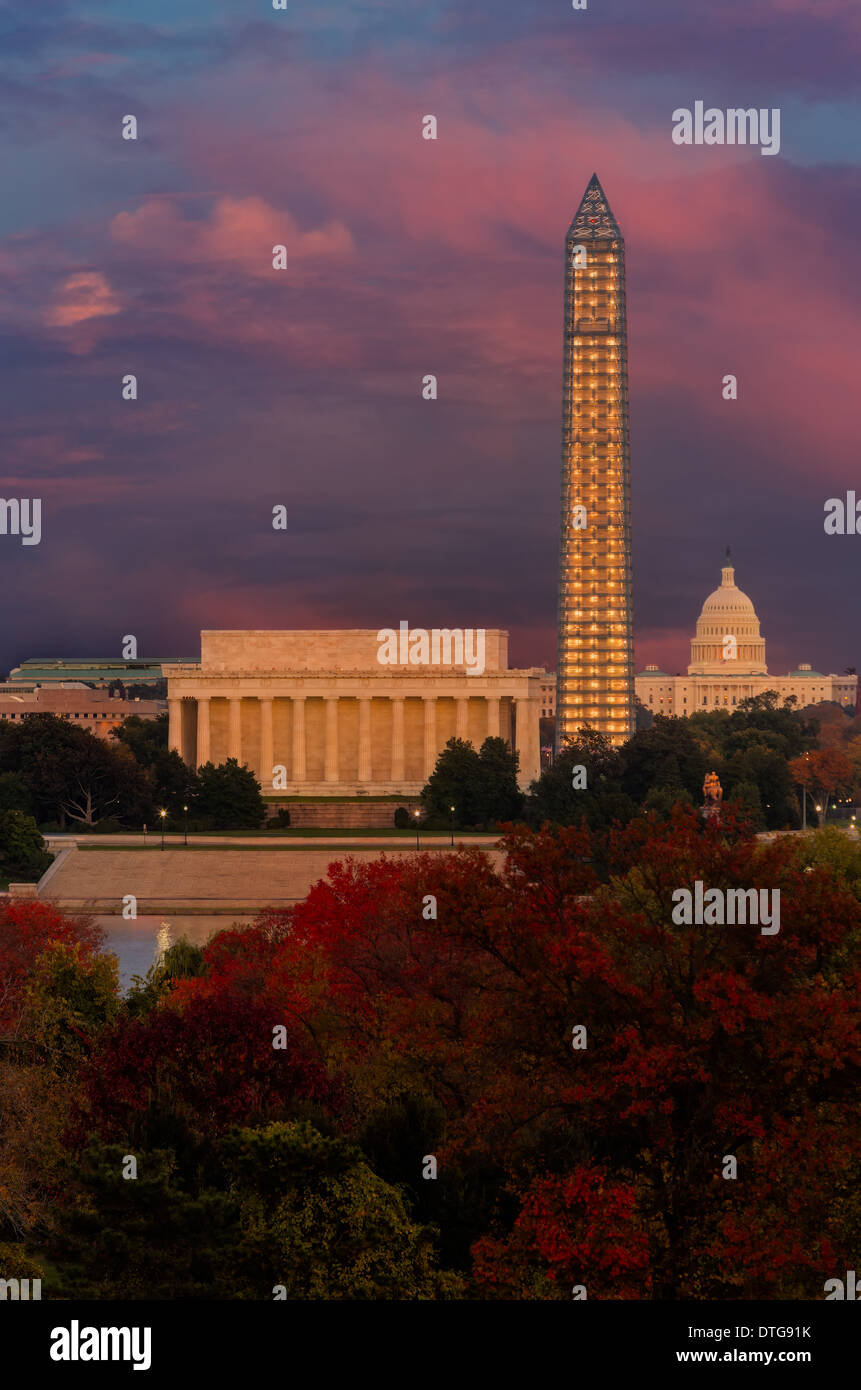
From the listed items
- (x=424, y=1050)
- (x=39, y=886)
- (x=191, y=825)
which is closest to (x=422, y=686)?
(x=191, y=825)

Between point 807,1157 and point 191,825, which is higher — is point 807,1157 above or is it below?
below

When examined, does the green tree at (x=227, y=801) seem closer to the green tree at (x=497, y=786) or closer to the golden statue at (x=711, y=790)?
the green tree at (x=497, y=786)

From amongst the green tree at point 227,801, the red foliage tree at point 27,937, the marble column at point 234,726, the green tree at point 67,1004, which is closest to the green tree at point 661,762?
the green tree at point 227,801

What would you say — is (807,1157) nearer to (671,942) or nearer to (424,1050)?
(671,942)

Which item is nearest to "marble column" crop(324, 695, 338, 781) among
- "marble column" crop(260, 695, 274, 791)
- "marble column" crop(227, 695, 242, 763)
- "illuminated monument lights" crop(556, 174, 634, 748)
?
"marble column" crop(260, 695, 274, 791)

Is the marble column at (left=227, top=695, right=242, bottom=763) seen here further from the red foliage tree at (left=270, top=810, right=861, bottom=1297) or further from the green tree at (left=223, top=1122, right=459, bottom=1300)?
the green tree at (left=223, top=1122, right=459, bottom=1300)

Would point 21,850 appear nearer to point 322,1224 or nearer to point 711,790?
point 711,790
